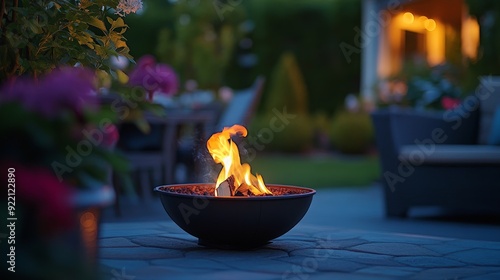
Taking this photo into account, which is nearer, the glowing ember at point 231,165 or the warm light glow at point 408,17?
the glowing ember at point 231,165

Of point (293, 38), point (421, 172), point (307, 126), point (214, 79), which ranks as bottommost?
point (421, 172)

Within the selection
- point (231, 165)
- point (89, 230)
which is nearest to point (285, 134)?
point (231, 165)

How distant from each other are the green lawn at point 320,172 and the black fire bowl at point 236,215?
4.36 m

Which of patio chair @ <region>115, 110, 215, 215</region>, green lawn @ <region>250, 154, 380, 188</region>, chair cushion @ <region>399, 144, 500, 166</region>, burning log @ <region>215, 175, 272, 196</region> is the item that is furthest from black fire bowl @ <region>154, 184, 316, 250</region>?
green lawn @ <region>250, 154, 380, 188</region>

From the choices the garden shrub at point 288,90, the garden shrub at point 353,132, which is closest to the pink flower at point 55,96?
the garden shrub at point 353,132

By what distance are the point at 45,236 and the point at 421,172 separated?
3568 mm

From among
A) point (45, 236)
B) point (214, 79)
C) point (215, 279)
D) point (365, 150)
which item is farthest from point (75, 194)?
point (214, 79)

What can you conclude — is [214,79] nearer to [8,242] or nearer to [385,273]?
[385,273]

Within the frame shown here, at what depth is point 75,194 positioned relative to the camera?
1.30 m

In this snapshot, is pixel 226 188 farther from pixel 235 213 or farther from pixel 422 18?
pixel 422 18

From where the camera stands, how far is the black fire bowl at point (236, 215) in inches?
92.0

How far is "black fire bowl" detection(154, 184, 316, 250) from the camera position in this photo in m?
2.34

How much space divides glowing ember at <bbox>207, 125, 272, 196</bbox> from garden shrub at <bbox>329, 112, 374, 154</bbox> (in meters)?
9.37

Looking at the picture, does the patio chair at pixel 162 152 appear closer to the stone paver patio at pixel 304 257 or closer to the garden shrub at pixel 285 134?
the stone paver patio at pixel 304 257
